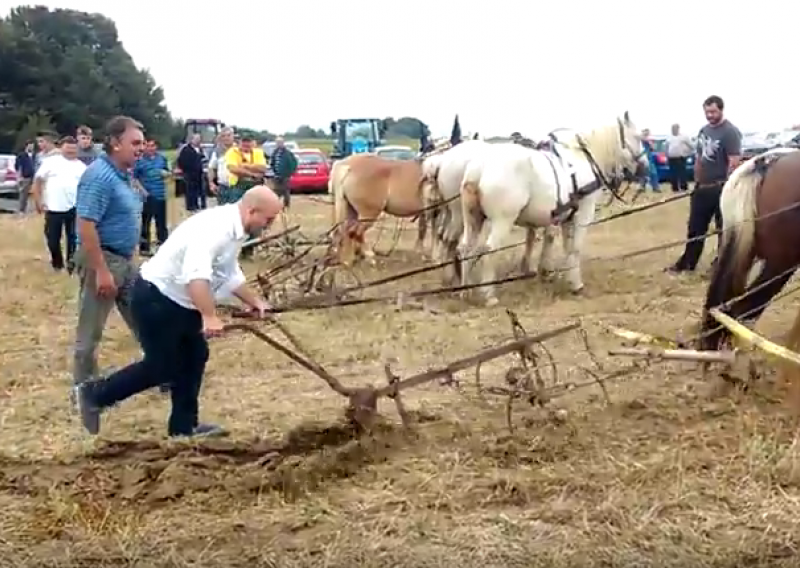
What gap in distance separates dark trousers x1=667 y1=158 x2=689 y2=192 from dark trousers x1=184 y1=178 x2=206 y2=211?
34.2ft

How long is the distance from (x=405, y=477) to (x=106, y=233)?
2.27m

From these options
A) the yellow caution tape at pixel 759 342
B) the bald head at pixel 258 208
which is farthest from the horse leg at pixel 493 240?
the bald head at pixel 258 208

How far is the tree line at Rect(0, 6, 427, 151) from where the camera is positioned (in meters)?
52.5

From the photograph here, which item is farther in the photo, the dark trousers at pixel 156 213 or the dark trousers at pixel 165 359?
the dark trousers at pixel 156 213

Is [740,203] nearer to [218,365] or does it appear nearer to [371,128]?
[218,365]

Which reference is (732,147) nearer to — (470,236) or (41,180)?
(470,236)

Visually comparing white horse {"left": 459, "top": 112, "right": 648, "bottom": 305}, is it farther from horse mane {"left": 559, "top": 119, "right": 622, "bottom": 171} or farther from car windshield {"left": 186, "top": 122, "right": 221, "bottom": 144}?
car windshield {"left": 186, "top": 122, "right": 221, "bottom": 144}

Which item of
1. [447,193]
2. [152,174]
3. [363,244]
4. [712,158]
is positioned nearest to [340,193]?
[363,244]

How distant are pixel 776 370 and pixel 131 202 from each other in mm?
3838

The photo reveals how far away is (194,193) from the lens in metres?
21.9

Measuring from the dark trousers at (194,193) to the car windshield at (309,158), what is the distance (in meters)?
9.68

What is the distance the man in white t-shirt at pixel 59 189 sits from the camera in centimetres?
1273

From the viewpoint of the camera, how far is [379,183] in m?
13.9

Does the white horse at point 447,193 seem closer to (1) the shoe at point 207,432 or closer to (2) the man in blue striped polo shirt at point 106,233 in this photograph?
(2) the man in blue striped polo shirt at point 106,233
